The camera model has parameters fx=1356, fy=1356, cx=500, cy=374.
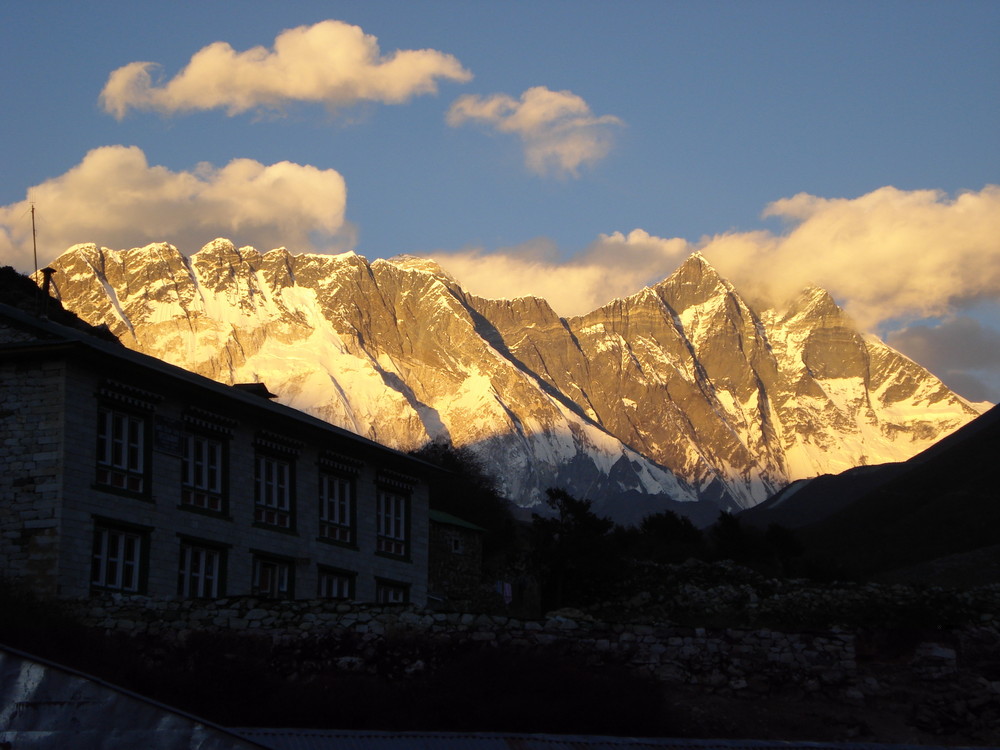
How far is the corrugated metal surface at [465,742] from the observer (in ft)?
57.7

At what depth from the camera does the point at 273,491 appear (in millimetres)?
37500

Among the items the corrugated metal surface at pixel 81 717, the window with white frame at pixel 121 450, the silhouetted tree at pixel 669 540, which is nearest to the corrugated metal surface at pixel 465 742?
the corrugated metal surface at pixel 81 717

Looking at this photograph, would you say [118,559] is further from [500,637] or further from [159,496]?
[500,637]

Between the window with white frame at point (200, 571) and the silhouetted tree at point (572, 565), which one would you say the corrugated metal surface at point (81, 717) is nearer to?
the window with white frame at point (200, 571)

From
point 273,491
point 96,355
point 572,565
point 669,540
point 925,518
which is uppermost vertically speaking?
point 925,518

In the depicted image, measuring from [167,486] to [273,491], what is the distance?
460 centimetres

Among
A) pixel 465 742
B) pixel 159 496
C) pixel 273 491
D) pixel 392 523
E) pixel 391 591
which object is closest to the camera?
pixel 465 742

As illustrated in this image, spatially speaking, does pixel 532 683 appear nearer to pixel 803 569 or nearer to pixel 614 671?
pixel 614 671

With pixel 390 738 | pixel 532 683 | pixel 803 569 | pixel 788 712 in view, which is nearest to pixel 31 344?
pixel 532 683

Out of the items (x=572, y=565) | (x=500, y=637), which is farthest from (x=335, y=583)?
(x=572, y=565)

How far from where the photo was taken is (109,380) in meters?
31.8

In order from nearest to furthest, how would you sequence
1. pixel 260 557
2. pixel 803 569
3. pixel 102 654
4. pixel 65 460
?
pixel 102 654
pixel 65 460
pixel 260 557
pixel 803 569

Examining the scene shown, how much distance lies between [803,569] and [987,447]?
123 feet

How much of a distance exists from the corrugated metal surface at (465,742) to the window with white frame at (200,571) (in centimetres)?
1573
